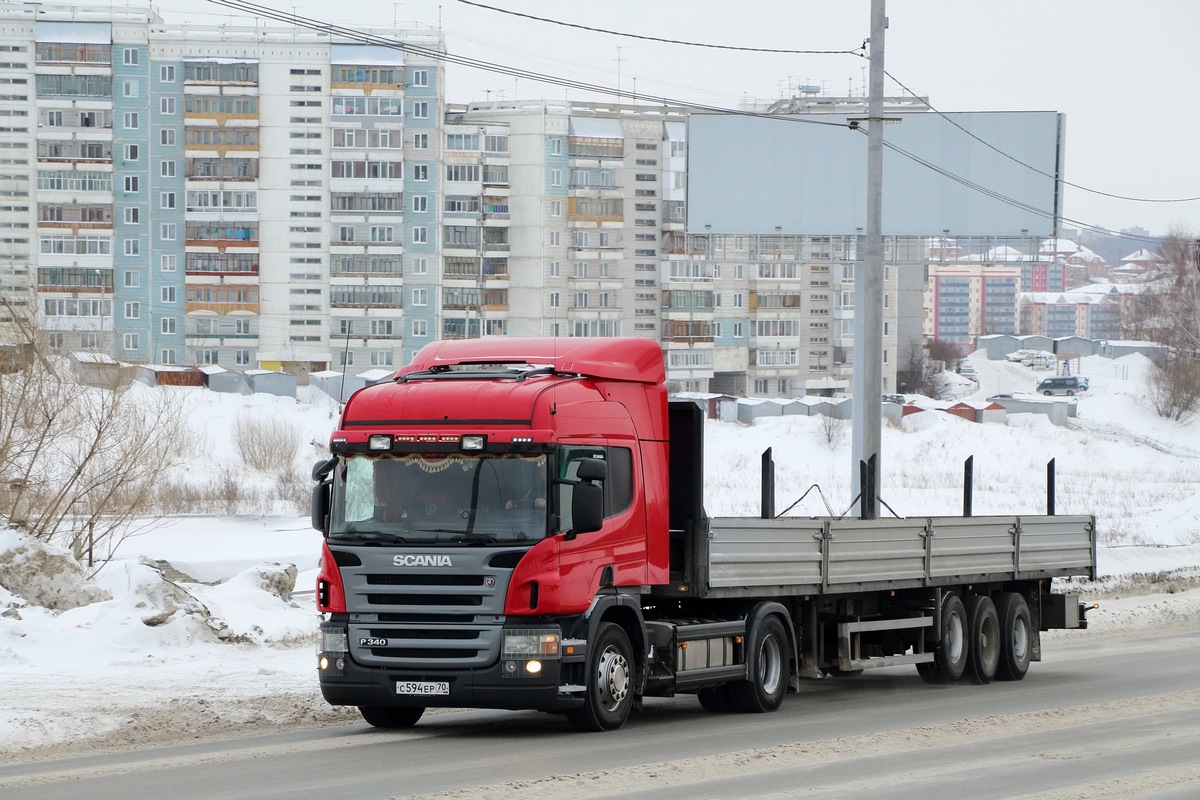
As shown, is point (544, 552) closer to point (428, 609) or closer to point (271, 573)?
point (428, 609)

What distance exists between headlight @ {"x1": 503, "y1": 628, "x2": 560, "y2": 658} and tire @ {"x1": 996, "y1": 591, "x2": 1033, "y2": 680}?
27.1 ft

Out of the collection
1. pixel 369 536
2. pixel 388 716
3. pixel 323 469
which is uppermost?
Result: pixel 323 469

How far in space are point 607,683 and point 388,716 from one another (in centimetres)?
202

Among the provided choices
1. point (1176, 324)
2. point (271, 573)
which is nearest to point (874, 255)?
point (271, 573)

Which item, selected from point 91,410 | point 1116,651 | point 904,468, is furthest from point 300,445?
point 1116,651

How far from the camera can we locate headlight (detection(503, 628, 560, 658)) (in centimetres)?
1256

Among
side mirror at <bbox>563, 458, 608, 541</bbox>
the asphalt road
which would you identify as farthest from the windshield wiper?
the asphalt road

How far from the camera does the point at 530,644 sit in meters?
12.6

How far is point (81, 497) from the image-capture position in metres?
25.8

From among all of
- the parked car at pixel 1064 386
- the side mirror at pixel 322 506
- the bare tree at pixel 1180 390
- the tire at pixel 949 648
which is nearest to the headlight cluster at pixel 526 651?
the side mirror at pixel 322 506

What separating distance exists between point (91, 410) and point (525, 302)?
3037 inches

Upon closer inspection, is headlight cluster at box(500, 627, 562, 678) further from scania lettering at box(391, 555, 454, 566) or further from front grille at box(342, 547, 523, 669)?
scania lettering at box(391, 555, 454, 566)

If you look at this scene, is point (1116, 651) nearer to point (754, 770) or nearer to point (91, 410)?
point (754, 770)

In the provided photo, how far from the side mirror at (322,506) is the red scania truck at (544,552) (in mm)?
18
